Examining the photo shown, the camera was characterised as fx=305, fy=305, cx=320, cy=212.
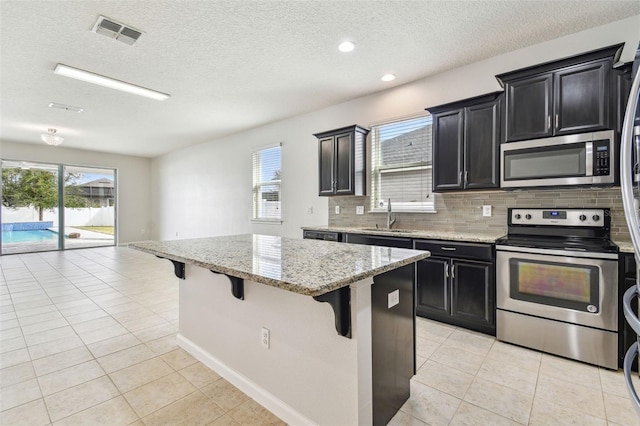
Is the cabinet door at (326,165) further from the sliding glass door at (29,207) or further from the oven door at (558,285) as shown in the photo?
the sliding glass door at (29,207)

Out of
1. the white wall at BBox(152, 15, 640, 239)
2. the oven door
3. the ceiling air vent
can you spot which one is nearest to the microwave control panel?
the oven door

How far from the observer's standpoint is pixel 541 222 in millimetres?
2869

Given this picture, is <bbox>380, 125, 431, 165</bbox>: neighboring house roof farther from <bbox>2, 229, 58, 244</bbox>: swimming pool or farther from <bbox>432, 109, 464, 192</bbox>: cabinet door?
<bbox>2, 229, 58, 244</bbox>: swimming pool

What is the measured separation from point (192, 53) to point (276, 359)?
307 centimetres

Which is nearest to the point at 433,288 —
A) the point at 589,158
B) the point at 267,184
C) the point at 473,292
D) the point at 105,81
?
the point at 473,292

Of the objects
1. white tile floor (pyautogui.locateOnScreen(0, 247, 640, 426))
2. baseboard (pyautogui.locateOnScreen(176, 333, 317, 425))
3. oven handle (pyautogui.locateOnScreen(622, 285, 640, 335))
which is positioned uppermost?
oven handle (pyautogui.locateOnScreen(622, 285, 640, 335))

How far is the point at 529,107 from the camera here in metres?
2.72

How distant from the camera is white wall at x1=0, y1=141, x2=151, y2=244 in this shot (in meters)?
7.90

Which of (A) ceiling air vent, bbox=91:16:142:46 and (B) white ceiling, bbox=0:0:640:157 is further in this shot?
(A) ceiling air vent, bbox=91:16:142:46

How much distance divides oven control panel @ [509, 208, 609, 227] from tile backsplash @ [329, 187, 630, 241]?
0.08 metres

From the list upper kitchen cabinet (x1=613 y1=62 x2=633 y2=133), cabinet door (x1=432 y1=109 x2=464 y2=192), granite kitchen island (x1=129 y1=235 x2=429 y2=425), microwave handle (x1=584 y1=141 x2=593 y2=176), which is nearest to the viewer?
granite kitchen island (x1=129 y1=235 x2=429 y2=425)

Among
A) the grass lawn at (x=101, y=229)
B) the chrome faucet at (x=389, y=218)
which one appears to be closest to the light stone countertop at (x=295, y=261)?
the chrome faucet at (x=389, y=218)

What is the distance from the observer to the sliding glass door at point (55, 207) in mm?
7292

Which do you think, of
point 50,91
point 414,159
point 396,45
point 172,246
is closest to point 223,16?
point 396,45
